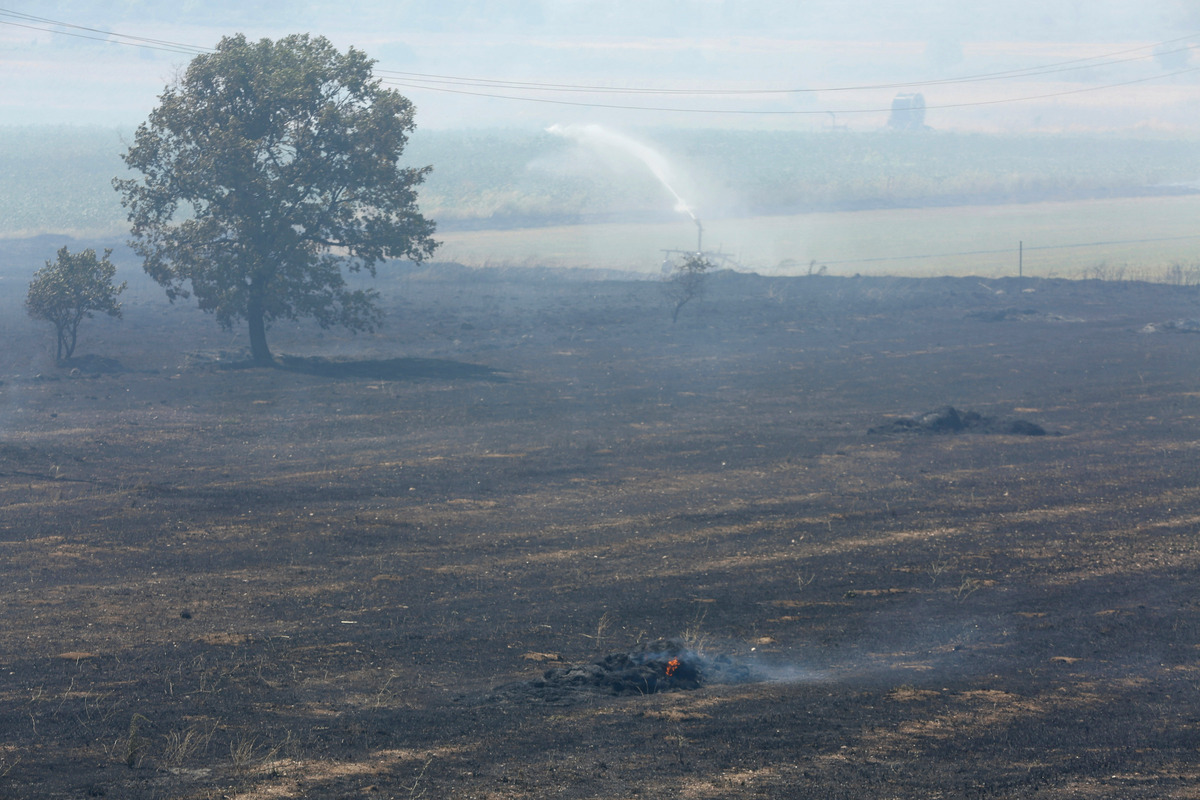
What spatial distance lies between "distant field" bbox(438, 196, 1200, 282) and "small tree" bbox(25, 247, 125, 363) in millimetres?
40860

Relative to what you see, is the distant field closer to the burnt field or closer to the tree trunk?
the tree trunk

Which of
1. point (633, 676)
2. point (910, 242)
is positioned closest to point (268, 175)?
point (633, 676)

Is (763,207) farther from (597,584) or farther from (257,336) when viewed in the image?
(597,584)

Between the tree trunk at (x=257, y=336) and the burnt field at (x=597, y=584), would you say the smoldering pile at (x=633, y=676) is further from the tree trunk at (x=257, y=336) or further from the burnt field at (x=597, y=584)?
the tree trunk at (x=257, y=336)

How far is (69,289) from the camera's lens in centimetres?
3844

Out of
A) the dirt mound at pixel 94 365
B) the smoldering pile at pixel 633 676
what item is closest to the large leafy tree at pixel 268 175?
the dirt mound at pixel 94 365

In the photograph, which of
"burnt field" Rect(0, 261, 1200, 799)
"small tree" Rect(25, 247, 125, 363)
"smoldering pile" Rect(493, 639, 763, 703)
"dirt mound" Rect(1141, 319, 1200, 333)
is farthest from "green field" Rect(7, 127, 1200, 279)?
"smoldering pile" Rect(493, 639, 763, 703)

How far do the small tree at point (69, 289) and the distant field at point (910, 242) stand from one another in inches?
1609

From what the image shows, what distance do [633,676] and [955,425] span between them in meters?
19.1

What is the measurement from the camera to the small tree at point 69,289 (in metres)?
38.2

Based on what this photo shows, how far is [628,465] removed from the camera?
25000mm

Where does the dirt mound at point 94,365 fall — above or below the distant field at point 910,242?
below

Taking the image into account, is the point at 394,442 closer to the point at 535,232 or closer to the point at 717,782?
the point at 717,782

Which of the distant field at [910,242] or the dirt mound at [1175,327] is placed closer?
the dirt mound at [1175,327]
